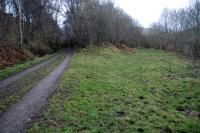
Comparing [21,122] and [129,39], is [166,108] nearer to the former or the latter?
[21,122]

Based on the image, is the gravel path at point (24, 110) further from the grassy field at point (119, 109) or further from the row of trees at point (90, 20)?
the row of trees at point (90, 20)

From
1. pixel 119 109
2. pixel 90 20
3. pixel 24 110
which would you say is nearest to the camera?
pixel 24 110

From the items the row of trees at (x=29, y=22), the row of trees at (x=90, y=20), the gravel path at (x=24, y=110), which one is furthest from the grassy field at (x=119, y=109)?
the row of trees at (x=90, y=20)

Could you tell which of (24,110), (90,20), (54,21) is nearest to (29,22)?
(90,20)

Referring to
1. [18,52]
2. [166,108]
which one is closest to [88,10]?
[18,52]

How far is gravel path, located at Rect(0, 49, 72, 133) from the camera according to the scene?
9.25 metres

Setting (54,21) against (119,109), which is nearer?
(119,109)

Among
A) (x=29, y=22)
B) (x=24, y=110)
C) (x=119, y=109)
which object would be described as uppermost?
(x=29, y=22)

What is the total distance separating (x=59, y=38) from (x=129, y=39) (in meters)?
25.0

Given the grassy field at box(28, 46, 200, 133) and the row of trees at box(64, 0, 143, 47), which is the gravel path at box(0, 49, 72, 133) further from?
the row of trees at box(64, 0, 143, 47)

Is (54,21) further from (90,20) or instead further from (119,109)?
(119,109)

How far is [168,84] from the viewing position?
19.2 metres

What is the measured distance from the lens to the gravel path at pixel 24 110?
30.4ft

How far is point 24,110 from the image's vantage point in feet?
36.7
